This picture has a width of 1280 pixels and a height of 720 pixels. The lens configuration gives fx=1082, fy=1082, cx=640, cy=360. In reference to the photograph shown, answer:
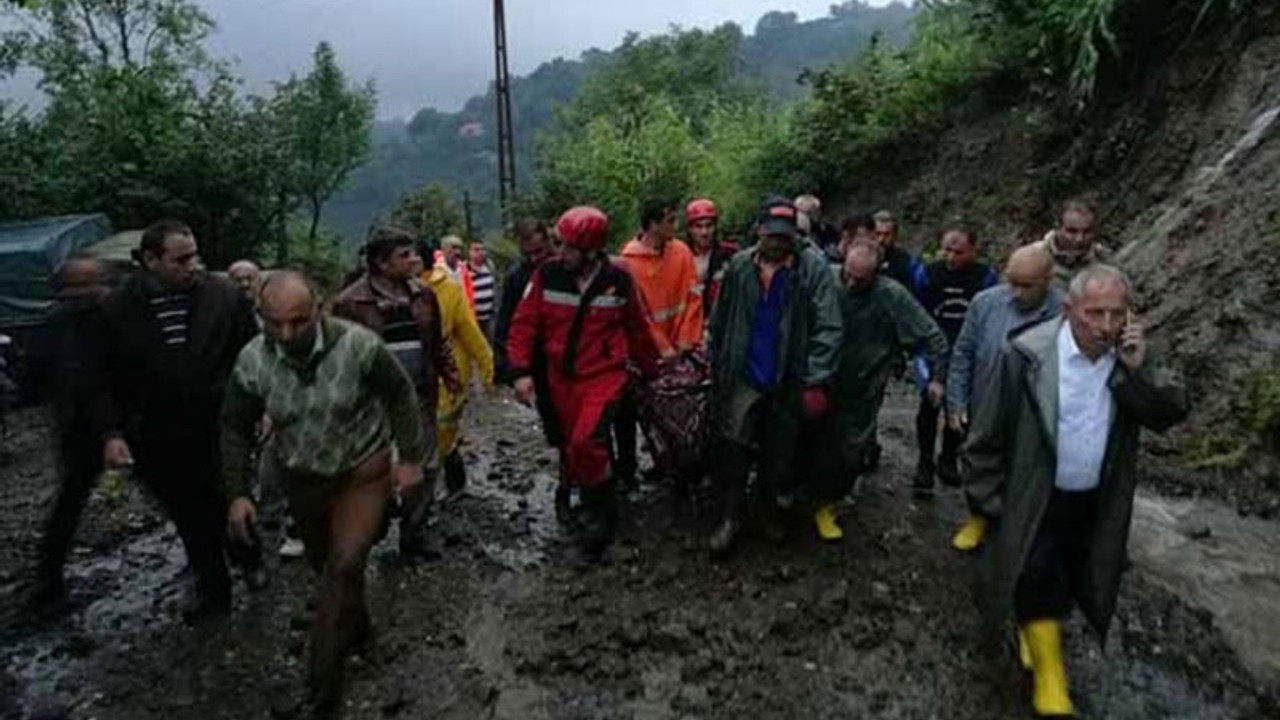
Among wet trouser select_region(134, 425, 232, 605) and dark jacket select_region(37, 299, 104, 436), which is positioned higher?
dark jacket select_region(37, 299, 104, 436)

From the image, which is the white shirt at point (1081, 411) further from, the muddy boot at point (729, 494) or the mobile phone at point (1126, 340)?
the muddy boot at point (729, 494)

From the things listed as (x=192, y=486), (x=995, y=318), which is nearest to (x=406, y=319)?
(x=192, y=486)

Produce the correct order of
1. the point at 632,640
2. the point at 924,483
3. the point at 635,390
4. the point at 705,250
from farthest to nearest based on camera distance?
the point at 705,250
the point at 924,483
the point at 635,390
the point at 632,640

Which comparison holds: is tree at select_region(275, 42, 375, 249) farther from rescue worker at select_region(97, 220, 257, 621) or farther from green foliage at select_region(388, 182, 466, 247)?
rescue worker at select_region(97, 220, 257, 621)

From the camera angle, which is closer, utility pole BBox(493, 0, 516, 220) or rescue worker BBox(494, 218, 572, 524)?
rescue worker BBox(494, 218, 572, 524)

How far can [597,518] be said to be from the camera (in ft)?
19.6

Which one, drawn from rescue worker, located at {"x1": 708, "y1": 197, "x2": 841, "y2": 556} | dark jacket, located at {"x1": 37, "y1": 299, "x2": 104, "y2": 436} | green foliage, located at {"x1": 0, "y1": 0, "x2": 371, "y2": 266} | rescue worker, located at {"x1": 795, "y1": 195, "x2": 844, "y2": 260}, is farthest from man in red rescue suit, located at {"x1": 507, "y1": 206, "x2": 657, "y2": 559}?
green foliage, located at {"x1": 0, "y1": 0, "x2": 371, "y2": 266}

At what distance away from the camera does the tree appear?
32375mm

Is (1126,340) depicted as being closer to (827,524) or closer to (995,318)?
(995,318)

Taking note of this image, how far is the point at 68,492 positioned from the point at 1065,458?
184 inches

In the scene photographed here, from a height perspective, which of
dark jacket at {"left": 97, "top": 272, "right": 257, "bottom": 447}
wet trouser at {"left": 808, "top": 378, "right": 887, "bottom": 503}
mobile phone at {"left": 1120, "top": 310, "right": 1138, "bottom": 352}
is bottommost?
wet trouser at {"left": 808, "top": 378, "right": 887, "bottom": 503}

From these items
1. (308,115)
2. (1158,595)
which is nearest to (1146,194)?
(1158,595)

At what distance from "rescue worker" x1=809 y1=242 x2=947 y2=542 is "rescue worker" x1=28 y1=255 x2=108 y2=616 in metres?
3.67

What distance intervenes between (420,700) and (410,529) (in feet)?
5.43
